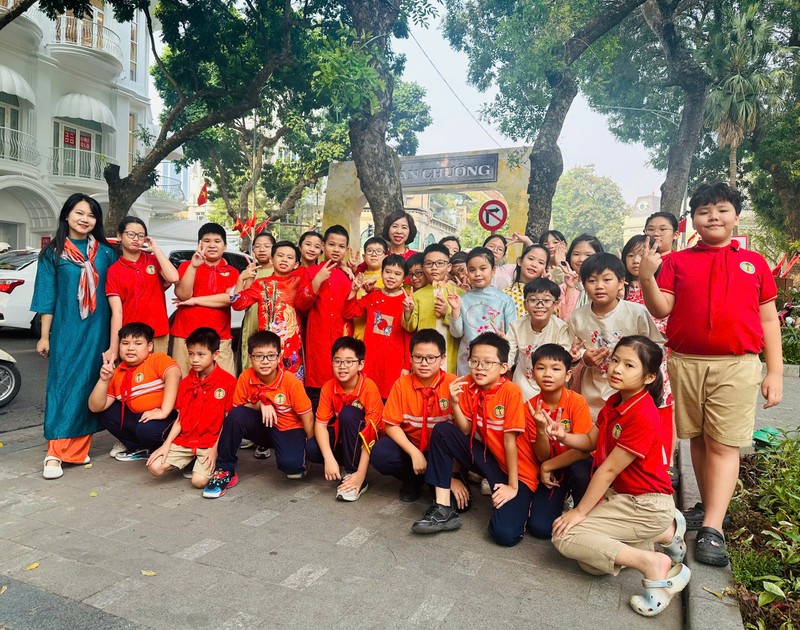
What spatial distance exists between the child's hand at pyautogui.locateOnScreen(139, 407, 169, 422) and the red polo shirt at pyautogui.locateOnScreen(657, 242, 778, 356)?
10.1 ft

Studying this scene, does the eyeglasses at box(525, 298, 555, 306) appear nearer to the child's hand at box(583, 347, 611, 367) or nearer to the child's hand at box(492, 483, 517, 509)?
the child's hand at box(583, 347, 611, 367)

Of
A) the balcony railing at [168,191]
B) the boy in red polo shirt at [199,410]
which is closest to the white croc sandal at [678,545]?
the boy in red polo shirt at [199,410]

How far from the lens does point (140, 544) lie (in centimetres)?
290

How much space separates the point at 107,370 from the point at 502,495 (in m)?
2.58

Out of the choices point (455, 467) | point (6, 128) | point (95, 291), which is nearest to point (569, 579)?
point (455, 467)

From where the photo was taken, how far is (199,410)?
3867 millimetres

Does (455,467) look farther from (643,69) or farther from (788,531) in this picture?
(643,69)

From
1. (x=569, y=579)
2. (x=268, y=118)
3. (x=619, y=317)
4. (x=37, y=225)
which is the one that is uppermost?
(x=268, y=118)

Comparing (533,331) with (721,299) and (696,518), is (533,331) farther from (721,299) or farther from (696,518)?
(696,518)

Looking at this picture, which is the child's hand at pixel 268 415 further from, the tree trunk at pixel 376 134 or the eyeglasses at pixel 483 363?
the tree trunk at pixel 376 134

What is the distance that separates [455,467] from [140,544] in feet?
5.58

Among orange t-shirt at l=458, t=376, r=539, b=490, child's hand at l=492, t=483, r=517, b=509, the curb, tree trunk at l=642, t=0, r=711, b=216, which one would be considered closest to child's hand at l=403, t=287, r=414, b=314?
orange t-shirt at l=458, t=376, r=539, b=490

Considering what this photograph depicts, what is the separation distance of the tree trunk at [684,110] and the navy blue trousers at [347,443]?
1424 centimetres

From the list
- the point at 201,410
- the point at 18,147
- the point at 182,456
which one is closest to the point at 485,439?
the point at 201,410
